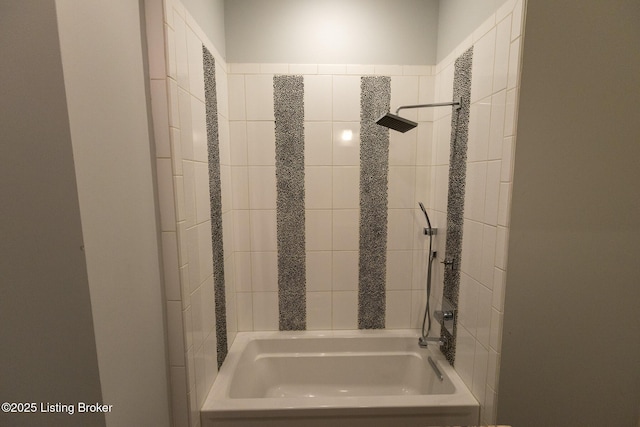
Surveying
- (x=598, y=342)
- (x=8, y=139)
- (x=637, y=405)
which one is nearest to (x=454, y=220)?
(x=598, y=342)

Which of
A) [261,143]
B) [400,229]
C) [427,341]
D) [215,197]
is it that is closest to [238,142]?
[261,143]

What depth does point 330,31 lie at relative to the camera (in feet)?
5.24

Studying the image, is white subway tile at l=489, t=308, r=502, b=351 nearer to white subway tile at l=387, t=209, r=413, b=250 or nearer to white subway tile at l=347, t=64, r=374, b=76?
white subway tile at l=387, t=209, r=413, b=250

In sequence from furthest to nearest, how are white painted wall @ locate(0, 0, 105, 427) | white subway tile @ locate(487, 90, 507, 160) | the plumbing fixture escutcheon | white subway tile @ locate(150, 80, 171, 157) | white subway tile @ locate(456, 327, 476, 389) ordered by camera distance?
the plumbing fixture escutcheon
white subway tile @ locate(456, 327, 476, 389)
white subway tile @ locate(487, 90, 507, 160)
white subway tile @ locate(150, 80, 171, 157)
white painted wall @ locate(0, 0, 105, 427)

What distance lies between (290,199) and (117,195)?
3.53 feet

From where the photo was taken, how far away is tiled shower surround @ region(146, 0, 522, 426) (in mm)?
945

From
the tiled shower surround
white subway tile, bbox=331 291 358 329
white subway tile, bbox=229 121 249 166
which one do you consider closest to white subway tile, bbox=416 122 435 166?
the tiled shower surround

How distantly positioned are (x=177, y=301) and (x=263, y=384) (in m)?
1.03

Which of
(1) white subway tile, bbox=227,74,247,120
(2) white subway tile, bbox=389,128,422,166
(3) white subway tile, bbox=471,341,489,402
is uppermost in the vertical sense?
(1) white subway tile, bbox=227,74,247,120

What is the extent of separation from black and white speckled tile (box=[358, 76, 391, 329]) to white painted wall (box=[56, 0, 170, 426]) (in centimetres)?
118

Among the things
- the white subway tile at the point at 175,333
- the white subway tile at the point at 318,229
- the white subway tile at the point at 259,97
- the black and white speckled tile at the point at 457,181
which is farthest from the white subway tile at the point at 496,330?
the white subway tile at the point at 259,97

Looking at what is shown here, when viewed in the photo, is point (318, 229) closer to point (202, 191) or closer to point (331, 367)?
point (202, 191)

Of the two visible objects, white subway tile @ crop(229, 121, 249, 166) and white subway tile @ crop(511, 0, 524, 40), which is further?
white subway tile @ crop(229, 121, 249, 166)

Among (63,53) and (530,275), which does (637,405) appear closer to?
(530,275)
